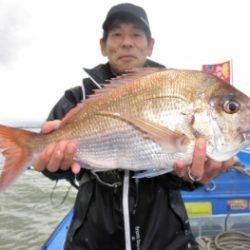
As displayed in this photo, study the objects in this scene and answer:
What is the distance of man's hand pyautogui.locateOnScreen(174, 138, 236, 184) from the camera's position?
6.54 ft

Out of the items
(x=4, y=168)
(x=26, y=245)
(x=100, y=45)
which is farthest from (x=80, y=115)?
(x=26, y=245)

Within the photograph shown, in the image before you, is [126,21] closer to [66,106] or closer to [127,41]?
[127,41]

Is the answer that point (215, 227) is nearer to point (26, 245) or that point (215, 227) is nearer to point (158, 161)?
point (158, 161)

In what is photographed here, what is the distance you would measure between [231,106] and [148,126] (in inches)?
18.2

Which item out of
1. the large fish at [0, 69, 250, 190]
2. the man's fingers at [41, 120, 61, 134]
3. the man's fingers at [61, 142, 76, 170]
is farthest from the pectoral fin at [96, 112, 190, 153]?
the man's fingers at [41, 120, 61, 134]

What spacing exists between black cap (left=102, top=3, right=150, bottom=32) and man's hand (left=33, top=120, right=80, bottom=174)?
3.15 ft

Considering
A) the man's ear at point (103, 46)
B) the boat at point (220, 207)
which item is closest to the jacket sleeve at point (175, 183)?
the man's ear at point (103, 46)

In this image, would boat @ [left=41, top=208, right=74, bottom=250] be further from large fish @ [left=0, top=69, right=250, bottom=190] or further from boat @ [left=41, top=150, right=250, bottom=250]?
large fish @ [left=0, top=69, right=250, bottom=190]

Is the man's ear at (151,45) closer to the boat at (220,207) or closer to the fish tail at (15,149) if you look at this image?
the fish tail at (15,149)

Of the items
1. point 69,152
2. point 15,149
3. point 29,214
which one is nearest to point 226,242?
point 69,152

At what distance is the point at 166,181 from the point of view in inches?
96.3

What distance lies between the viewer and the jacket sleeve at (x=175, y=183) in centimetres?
241

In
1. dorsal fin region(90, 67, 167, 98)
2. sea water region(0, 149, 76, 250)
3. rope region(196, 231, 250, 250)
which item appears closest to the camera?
dorsal fin region(90, 67, 167, 98)

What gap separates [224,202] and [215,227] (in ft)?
1.05
